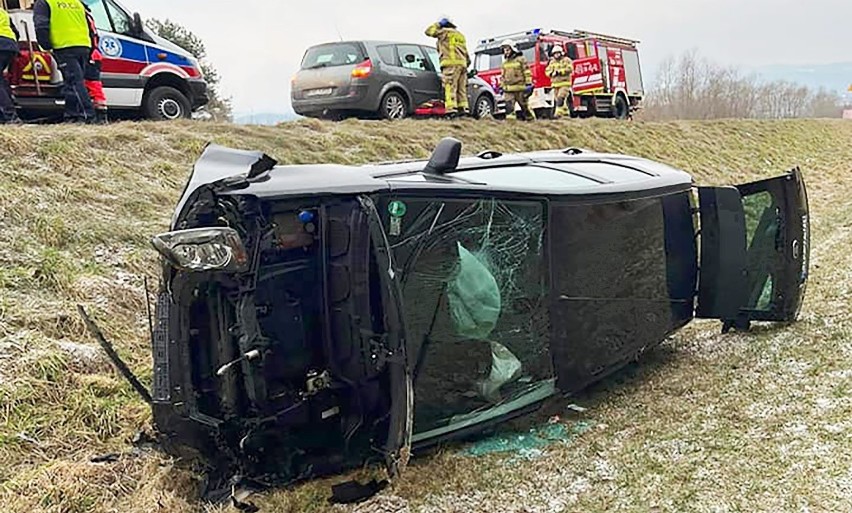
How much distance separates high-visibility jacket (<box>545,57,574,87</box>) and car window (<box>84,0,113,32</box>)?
10.3 metres

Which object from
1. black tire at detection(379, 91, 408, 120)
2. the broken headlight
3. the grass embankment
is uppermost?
black tire at detection(379, 91, 408, 120)

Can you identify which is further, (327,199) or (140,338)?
(140,338)

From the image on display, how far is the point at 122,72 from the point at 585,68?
1333 cm

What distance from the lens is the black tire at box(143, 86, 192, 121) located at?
8453 millimetres

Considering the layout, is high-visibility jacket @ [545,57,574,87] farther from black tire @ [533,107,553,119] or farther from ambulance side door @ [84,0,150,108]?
ambulance side door @ [84,0,150,108]

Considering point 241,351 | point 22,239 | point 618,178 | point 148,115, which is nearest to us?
point 241,351

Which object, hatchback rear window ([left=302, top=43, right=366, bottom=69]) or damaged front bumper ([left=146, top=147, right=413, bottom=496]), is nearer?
damaged front bumper ([left=146, top=147, right=413, bottom=496])

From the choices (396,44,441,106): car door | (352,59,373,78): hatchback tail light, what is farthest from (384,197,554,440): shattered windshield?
(396,44,441,106): car door

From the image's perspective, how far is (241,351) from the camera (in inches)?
96.3

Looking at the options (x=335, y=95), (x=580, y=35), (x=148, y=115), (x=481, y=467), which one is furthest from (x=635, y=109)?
(x=481, y=467)

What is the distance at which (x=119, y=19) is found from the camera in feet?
26.8

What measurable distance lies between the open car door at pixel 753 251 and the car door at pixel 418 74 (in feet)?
25.1

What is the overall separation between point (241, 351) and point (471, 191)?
3.71 ft

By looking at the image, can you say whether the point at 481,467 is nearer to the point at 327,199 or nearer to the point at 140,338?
the point at 327,199
